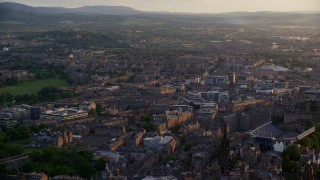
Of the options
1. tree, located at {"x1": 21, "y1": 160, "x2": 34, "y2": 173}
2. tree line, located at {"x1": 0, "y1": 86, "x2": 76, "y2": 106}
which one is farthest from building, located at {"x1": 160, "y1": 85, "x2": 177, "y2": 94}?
tree, located at {"x1": 21, "y1": 160, "x2": 34, "y2": 173}

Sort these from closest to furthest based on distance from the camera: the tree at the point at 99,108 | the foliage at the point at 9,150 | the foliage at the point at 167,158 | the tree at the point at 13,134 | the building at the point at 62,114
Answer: the foliage at the point at 167,158 < the foliage at the point at 9,150 < the tree at the point at 13,134 < the building at the point at 62,114 < the tree at the point at 99,108

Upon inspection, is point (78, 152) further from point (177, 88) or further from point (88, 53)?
point (88, 53)

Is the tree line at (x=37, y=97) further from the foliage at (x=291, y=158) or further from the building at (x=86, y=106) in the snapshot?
the foliage at (x=291, y=158)

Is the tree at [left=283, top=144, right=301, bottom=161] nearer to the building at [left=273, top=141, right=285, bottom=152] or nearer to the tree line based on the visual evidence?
the building at [left=273, top=141, right=285, bottom=152]

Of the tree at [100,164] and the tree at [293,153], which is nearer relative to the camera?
the tree at [100,164]

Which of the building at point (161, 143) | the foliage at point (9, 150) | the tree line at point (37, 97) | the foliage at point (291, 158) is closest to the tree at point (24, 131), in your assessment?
the foliage at point (9, 150)
